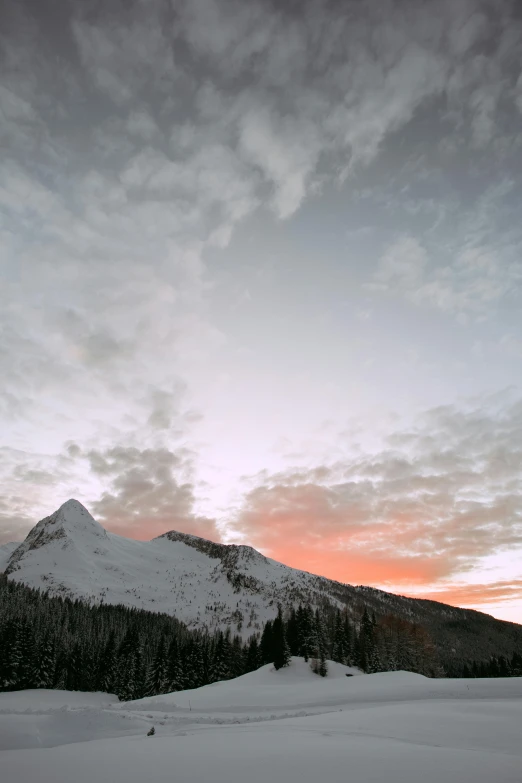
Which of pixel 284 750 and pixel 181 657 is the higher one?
pixel 284 750

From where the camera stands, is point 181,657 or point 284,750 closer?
point 284,750

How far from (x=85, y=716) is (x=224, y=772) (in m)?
29.2

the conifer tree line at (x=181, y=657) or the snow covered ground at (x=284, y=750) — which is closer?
the snow covered ground at (x=284, y=750)

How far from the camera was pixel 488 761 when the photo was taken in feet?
35.2

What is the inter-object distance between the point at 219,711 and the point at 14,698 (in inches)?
1783

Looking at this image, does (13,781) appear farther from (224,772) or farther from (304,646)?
(304,646)

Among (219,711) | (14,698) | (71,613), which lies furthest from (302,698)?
(71,613)

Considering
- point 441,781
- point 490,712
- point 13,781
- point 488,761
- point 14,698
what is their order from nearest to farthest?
point 441,781, point 13,781, point 488,761, point 490,712, point 14,698

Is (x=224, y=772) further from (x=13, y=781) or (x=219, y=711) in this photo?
(x=219, y=711)

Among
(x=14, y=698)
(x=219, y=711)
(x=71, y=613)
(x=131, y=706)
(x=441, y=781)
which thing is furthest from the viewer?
(x=71, y=613)

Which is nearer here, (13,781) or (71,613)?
(13,781)

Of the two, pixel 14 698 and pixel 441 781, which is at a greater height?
pixel 441 781

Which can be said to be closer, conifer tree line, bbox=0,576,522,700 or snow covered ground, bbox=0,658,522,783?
snow covered ground, bbox=0,658,522,783

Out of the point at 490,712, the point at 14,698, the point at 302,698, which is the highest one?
the point at 490,712
